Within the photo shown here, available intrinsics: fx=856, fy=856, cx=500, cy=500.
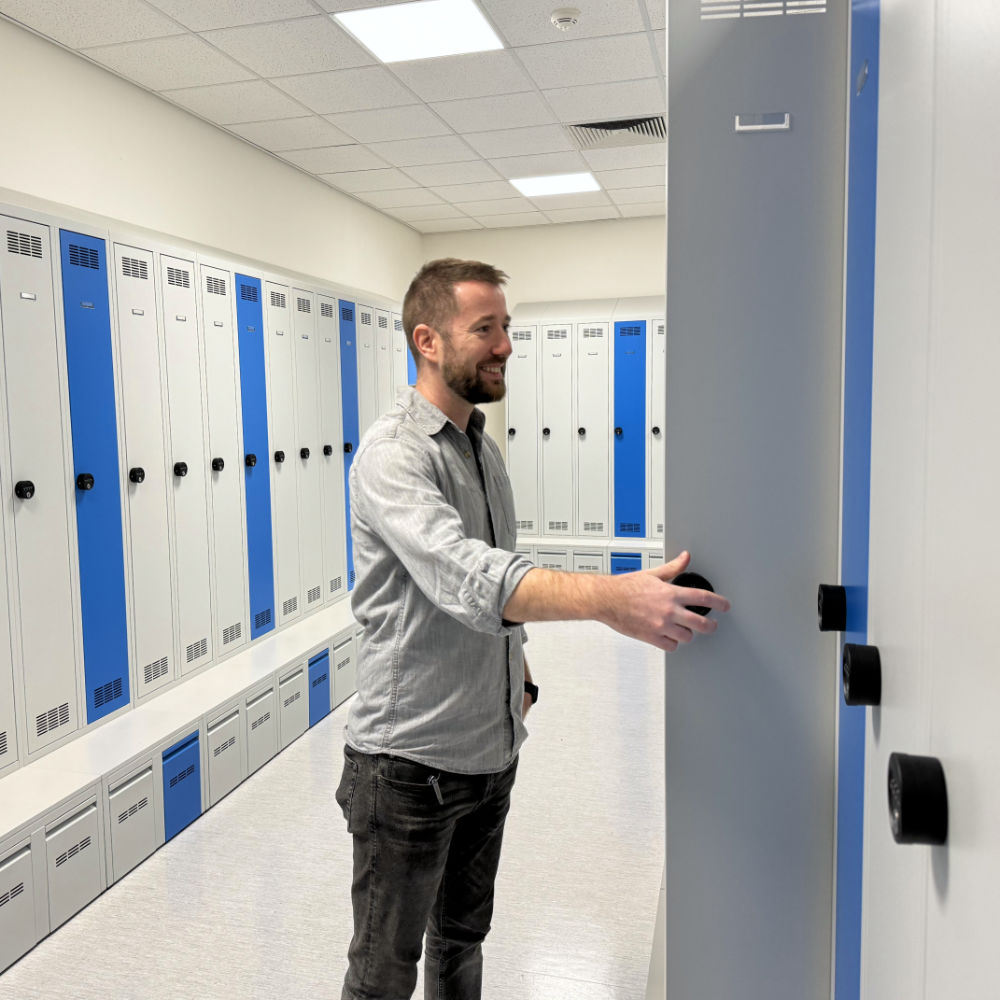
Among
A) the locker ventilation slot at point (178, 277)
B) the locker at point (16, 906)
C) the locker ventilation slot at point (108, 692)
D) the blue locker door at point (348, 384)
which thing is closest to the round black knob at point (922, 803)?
the locker at point (16, 906)

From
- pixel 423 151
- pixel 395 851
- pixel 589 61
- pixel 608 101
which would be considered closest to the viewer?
pixel 395 851

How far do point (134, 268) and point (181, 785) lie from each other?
2.09 metres

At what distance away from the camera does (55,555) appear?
→ 3076mm

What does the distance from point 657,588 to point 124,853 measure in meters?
2.70

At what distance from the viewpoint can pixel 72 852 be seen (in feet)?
9.14

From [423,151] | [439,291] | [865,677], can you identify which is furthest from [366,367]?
[865,677]

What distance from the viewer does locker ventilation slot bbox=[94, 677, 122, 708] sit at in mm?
3323

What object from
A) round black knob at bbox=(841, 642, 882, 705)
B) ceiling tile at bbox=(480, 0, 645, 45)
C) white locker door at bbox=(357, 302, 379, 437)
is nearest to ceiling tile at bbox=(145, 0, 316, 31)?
ceiling tile at bbox=(480, 0, 645, 45)

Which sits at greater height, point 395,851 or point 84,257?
point 84,257

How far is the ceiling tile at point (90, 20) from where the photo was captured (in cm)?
315

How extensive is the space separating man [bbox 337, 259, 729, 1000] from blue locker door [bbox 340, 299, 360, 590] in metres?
3.84

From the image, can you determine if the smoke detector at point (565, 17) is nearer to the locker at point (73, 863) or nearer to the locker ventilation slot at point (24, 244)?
the locker ventilation slot at point (24, 244)

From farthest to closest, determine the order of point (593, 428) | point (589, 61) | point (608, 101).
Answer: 1. point (593, 428)
2. point (608, 101)
3. point (589, 61)

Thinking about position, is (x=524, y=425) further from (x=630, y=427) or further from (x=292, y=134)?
(x=292, y=134)
